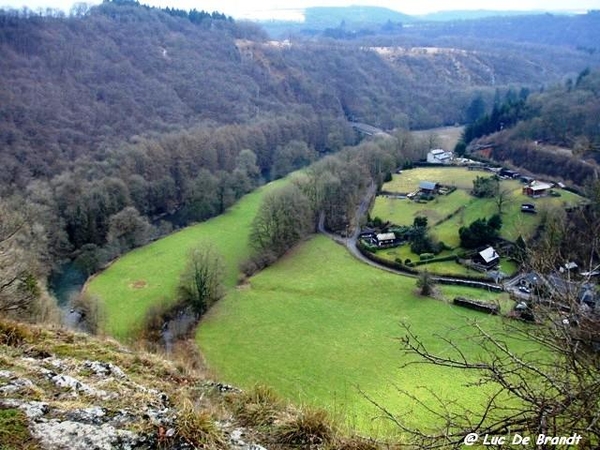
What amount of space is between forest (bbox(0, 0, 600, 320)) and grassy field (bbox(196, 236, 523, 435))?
9452 mm

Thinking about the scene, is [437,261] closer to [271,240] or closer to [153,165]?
[271,240]

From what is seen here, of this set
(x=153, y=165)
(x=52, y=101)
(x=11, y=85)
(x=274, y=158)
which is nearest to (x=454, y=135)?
(x=274, y=158)

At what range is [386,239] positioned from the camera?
37.9 metres

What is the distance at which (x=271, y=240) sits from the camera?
125 feet

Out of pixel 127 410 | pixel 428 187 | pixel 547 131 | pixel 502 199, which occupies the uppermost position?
pixel 127 410

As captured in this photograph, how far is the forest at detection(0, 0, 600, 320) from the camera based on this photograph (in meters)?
40.4

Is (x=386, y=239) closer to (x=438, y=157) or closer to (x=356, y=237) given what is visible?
(x=356, y=237)

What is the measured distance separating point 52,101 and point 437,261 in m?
54.9

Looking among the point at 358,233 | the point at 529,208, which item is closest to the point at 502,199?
the point at 529,208

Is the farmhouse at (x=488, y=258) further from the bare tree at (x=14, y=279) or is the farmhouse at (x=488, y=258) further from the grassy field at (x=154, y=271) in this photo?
the bare tree at (x=14, y=279)

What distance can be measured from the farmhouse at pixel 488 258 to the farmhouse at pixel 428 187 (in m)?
13.2

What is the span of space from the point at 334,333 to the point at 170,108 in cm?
5792

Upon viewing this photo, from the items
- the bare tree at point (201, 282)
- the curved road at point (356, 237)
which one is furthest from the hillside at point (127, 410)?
the curved road at point (356, 237)

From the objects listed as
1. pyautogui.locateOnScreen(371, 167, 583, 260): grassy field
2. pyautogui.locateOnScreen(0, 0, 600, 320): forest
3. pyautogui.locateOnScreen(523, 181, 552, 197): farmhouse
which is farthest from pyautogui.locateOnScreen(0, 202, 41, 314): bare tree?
pyautogui.locateOnScreen(523, 181, 552, 197): farmhouse
